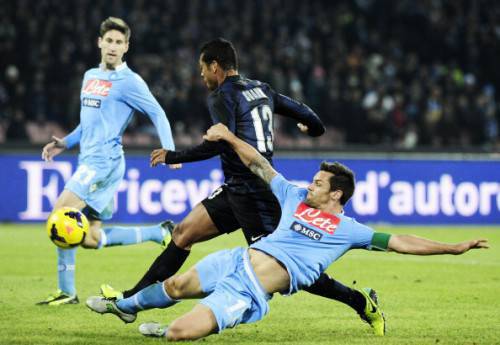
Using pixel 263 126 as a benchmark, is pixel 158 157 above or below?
below

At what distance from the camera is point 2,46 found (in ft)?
63.5

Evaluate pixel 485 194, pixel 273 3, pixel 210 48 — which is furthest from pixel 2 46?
pixel 210 48

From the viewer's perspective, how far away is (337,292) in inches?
298

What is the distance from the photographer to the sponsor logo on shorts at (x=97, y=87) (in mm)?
9164

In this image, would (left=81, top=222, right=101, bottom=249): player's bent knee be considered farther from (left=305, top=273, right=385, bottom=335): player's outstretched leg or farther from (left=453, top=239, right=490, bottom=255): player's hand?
(left=453, top=239, right=490, bottom=255): player's hand

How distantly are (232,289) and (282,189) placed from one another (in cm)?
81

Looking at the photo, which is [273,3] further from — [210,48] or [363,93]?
[210,48]

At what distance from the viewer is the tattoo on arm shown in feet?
22.8

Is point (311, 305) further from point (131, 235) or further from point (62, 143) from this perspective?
point (62, 143)

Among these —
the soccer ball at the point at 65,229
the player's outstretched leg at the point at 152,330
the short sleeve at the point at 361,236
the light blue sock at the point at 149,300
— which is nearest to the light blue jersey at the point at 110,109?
the soccer ball at the point at 65,229

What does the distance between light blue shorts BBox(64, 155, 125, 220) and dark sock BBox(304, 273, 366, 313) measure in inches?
95.4

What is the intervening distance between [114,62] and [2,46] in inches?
420

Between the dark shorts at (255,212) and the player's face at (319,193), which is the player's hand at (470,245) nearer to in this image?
the player's face at (319,193)

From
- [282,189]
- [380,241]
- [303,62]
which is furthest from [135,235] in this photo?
[303,62]
